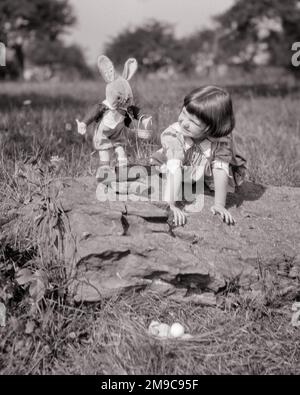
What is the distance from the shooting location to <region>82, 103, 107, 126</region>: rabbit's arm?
3.16 meters

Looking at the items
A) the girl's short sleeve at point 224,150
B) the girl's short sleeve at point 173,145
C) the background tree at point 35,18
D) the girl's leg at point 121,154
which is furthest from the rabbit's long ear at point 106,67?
the background tree at point 35,18

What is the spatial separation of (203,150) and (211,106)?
1.08ft

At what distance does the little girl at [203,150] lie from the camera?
2.83 m

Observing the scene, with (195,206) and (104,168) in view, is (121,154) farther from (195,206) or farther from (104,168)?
(195,206)

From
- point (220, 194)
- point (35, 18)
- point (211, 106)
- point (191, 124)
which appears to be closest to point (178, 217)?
point (220, 194)

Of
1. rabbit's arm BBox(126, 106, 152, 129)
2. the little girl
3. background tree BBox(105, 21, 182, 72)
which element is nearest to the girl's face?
the little girl

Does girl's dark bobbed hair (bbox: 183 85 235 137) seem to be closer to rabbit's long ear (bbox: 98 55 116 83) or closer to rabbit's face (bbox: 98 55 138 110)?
rabbit's face (bbox: 98 55 138 110)

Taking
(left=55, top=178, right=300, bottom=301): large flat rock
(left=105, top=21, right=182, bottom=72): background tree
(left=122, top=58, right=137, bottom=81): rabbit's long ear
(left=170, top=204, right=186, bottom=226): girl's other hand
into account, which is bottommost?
(left=55, top=178, right=300, bottom=301): large flat rock

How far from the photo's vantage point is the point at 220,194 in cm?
296

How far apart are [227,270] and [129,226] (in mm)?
585

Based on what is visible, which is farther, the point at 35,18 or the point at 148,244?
the point at 35,18

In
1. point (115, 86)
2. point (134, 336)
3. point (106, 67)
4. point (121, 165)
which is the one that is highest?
point (106, 67)

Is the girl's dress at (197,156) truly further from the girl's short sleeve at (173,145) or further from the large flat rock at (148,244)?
the large flat rock at (148,244)
